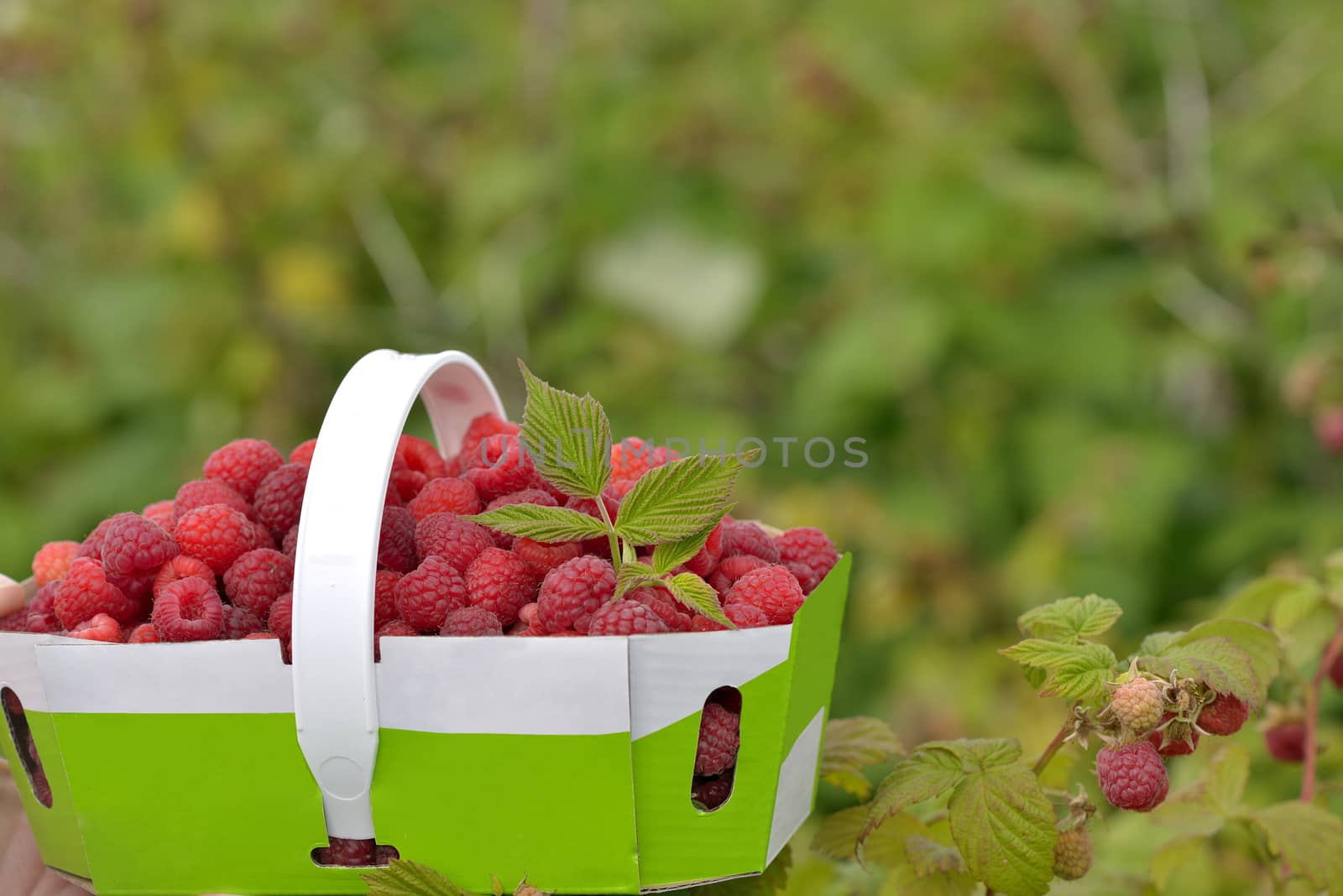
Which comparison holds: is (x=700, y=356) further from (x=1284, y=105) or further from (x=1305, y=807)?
(x=1305, y=807)

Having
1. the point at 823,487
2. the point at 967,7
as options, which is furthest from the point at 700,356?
the point at 967,7

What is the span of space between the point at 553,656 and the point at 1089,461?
1.58 meters

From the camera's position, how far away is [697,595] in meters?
0.61

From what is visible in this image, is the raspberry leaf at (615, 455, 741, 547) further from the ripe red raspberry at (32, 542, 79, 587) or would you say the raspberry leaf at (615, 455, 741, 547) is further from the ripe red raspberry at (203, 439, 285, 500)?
the ripe red raspberry at (32, 542, 79, 587)

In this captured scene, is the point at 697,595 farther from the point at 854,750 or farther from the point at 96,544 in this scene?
the point at 96,544

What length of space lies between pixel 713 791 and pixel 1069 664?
0.21m

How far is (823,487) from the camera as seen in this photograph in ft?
7.21

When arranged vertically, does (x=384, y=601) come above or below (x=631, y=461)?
below

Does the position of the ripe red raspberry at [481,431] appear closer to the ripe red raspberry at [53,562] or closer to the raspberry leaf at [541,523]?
the raspberry leaf at [541,523]

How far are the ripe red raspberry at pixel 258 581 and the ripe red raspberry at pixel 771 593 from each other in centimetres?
25

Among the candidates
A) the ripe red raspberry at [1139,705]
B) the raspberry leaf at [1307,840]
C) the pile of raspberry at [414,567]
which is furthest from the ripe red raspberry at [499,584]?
the raspberry leaf at [1307,840]

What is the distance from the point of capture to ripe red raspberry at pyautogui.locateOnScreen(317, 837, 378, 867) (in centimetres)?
64

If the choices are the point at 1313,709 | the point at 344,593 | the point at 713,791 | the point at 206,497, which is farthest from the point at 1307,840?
the point at 206,497

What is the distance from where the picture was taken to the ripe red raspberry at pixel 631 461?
734 mm
